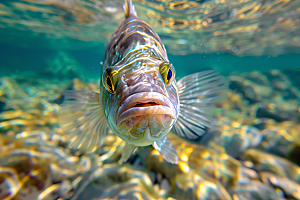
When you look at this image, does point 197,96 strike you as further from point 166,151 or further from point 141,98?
point 141,98

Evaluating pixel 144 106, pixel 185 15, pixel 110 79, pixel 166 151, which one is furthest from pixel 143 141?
pixel 185 15

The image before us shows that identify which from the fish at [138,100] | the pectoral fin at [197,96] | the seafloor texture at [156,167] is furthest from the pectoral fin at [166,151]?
the pectoral fin at [197,96]

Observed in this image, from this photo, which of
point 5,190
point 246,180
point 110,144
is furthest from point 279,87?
point 5,190

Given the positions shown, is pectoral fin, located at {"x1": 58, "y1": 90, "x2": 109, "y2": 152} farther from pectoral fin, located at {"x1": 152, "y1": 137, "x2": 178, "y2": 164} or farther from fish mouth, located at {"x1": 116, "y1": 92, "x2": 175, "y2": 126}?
fish mouth, located at {"x1": 116, "y1": 92, "x2": 175, "y2": 126}

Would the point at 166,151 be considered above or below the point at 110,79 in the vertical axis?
below

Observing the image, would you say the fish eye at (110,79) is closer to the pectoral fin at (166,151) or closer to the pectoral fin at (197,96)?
the pectoral fin at (166,151)

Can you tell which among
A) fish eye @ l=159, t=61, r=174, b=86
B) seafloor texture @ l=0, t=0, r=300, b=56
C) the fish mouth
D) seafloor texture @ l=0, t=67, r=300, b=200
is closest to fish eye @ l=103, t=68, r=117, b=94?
the fish mouth
